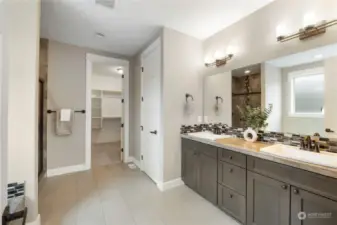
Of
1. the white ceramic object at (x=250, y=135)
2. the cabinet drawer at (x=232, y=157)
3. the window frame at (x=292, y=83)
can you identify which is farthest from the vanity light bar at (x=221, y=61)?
the cabinet drawer at (x=232, y=157)

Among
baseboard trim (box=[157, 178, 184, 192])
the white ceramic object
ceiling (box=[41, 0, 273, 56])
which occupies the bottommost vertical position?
baseboard trim (box=[157, 178, 184, 192])

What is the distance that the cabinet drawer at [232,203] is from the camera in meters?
1.90

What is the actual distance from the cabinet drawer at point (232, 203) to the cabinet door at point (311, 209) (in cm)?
51

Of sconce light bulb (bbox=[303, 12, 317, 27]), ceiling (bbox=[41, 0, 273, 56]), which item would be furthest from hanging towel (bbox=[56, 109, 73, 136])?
sconce light bulb (bbox=[303, 12, 317, 27])

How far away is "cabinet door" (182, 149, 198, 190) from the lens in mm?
2666

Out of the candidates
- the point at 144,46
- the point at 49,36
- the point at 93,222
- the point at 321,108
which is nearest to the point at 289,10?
the point at 321,108

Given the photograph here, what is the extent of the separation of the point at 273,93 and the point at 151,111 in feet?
6.36

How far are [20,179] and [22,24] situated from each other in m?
1.51

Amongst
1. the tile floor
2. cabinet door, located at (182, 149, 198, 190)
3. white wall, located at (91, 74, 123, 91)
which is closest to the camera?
the tile floor

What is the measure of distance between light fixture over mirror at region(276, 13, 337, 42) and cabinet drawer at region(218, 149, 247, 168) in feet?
4.66

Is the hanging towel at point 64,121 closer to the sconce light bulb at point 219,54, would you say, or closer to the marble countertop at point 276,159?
the marble countertop at point 276,159

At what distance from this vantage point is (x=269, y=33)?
2201 millimetres

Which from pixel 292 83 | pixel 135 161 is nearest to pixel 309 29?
pixel 292 83

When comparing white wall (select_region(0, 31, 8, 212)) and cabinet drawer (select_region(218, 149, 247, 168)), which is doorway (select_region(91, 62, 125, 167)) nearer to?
cabinet drawer (select_region(218, 149, 247, 168))
